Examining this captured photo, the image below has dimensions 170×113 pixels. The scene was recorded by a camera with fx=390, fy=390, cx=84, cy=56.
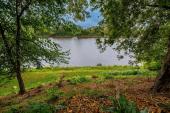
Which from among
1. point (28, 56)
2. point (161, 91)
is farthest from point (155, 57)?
point (161, 91)

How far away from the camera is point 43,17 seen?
18656 mm

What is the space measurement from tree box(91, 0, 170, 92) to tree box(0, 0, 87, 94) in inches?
74.8

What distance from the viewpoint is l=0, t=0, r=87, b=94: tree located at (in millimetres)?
18031

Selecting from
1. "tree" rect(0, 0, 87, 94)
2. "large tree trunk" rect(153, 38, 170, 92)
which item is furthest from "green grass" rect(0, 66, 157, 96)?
"large tree trunk" rect(153, 38, 170, 92)

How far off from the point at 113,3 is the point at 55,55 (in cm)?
578

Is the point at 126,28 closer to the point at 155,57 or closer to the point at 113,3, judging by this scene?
the point at 113,3

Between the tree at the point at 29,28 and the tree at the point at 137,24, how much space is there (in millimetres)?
1900

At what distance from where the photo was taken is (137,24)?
687 inches

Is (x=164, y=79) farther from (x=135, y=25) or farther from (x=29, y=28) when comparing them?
(x=29, y=28)

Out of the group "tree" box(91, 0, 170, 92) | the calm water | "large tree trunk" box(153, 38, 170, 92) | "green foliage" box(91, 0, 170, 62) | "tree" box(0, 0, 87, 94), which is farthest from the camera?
the calm water

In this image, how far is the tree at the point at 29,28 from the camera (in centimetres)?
1803

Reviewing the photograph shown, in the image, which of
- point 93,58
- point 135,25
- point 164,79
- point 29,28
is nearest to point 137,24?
point 135,25

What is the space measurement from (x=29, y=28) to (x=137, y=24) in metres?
5.55

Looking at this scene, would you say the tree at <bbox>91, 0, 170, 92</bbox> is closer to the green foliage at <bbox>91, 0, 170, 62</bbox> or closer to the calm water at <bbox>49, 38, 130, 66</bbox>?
the green foliage at <bbox>91, 0, 170, 62</bbox>
